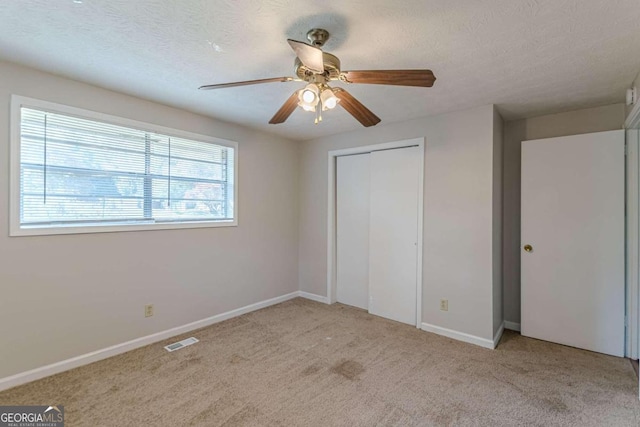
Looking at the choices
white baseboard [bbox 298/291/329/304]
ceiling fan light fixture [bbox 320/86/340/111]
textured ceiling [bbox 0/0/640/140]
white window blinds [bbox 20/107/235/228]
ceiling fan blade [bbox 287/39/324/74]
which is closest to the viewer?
ceiling fan blade [bbox 287/39/324/74]

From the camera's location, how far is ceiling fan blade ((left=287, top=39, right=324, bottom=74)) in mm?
1364

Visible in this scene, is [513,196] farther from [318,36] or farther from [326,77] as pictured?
[318,36]

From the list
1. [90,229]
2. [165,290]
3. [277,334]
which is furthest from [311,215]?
[90,229]

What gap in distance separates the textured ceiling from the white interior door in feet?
1.80

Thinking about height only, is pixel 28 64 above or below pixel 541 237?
above

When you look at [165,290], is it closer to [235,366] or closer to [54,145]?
[235,366]

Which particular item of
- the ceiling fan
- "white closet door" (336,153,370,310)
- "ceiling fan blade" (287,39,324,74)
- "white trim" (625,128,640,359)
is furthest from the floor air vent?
"white trim" (625,128,640,359)

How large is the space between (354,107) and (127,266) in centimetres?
249

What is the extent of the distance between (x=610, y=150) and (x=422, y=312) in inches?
92.8

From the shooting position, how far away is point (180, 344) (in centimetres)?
292

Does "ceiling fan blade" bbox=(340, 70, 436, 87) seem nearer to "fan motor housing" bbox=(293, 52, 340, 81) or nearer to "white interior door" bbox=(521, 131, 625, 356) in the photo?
"fan motor housing" bbox=(293, 52, 340, 81)

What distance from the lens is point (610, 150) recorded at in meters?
2.76

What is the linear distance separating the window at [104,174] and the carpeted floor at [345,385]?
1.24 meters

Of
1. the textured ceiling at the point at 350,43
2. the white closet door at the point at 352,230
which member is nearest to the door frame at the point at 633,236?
the textured ceiling at the point at 350,43
